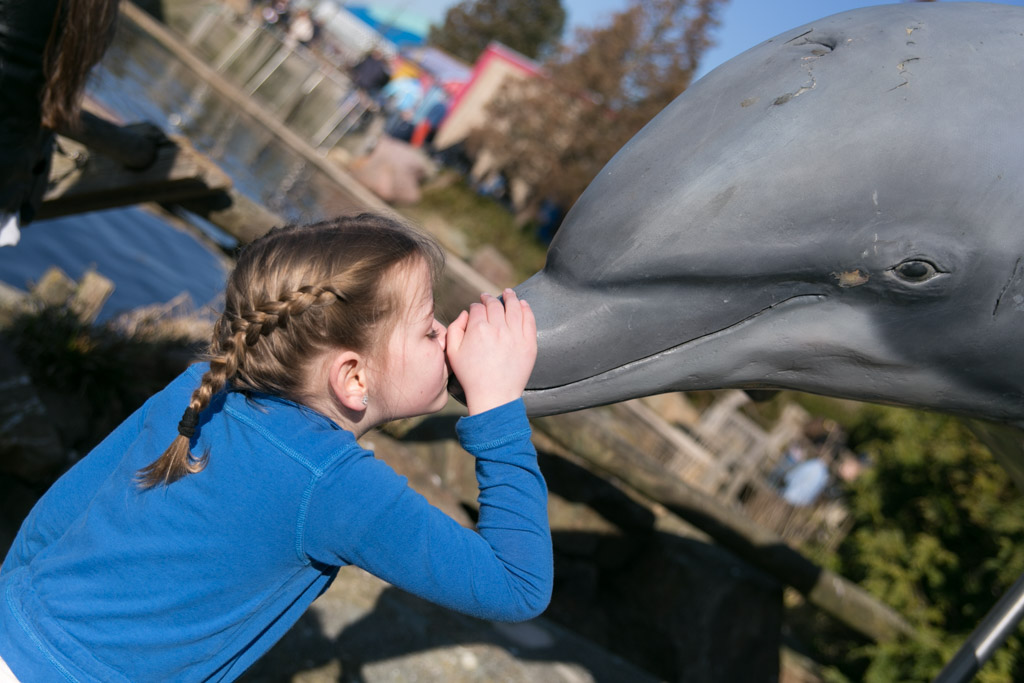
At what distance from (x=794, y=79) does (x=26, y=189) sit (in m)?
2.25

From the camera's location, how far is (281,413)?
137cm

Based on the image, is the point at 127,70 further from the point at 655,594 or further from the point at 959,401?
the point at 959,401

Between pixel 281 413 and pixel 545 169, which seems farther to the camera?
pixel 545 169

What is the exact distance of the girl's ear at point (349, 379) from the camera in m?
1.36

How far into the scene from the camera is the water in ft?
20.9

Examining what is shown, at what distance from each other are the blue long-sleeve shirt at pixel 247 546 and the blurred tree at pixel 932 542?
3320mm

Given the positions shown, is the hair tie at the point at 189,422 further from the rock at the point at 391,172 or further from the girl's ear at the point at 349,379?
the rock at the point at 391,172

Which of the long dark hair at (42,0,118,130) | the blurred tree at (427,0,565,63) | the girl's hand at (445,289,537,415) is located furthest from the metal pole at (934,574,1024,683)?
the blurred tree at (427,0,565,63)

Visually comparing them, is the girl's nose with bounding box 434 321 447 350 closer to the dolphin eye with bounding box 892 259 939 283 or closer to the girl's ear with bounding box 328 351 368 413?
the girl's ear with bounding box 328 351 368 413

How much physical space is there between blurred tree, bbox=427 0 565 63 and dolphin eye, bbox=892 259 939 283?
137 ft

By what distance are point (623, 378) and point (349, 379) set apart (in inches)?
20.2

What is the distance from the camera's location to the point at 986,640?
2.11m

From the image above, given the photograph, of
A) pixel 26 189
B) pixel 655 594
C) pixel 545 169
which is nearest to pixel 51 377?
pixel 26 189

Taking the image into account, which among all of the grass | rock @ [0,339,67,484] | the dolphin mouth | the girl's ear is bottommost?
the grass
